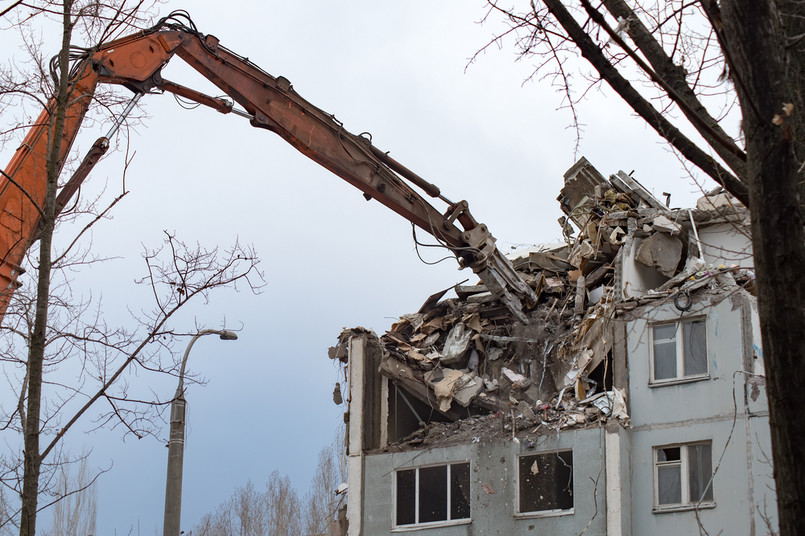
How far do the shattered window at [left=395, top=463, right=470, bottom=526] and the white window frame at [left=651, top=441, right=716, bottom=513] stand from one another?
3828 millimetres

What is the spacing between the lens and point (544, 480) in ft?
67.0

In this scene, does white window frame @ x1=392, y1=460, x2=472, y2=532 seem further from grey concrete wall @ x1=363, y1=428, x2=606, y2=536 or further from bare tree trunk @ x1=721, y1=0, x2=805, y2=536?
bare tree trunk @ x1=721, y1=0, x2=805, y2=536

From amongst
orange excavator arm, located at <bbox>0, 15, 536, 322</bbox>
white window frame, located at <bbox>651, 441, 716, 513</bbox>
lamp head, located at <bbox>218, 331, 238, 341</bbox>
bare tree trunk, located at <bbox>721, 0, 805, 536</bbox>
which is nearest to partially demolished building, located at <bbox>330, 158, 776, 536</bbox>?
white window frame, located at <bbox>651, 441, 716, 513</bbox>

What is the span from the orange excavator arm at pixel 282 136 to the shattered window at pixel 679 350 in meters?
3.35

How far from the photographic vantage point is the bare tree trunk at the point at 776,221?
377 centimetres

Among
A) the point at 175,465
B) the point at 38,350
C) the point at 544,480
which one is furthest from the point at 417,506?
the point at 38,350

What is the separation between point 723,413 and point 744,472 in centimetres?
127

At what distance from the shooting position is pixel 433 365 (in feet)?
75.4

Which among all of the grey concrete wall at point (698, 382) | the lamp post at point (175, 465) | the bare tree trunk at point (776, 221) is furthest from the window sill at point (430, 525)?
the bare tree trunk at point (776, 221)

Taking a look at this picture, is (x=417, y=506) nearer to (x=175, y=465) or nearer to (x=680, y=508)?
(x=680, y=508)

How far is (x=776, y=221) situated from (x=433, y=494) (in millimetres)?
18223

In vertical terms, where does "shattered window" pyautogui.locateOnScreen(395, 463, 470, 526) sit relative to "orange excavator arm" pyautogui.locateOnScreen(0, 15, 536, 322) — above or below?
below

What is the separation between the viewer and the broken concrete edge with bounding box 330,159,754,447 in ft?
68.9

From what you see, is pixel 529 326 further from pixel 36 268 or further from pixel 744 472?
pixel 36 268
